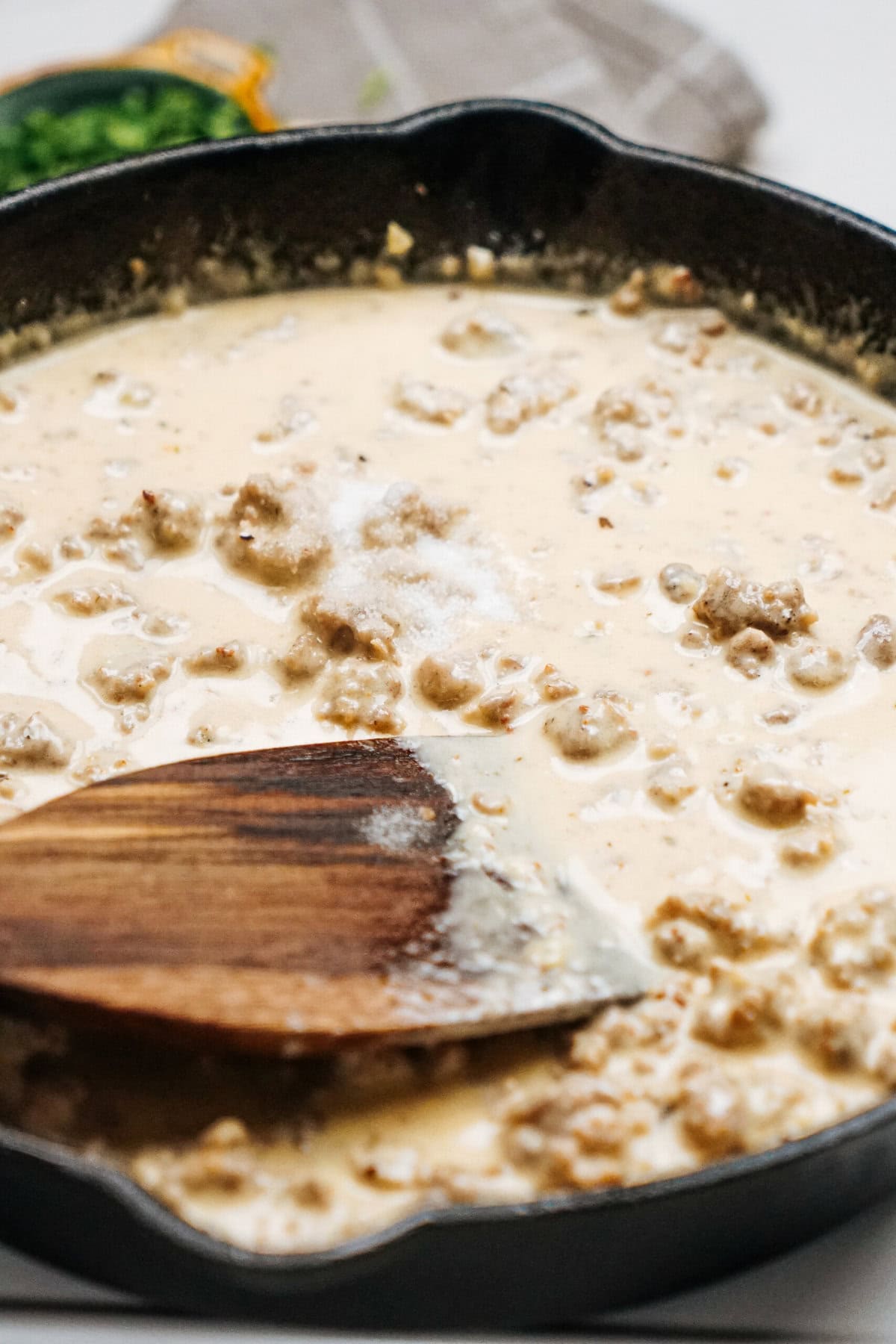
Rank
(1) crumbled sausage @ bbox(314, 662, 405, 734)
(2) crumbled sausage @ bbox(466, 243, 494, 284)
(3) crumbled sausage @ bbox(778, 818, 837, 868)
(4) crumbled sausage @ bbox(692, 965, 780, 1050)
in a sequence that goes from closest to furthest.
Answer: (4) crumbled sausage @ bbox(692, 965, 780, 1050), (3) crumbled sausage @ bbox(778, 818, 837, 868), (1) crumbled sausage @ bbox(314, 662, 405, 734), (2) crumbled sausage @ bbox(466, 243, 494, 284)

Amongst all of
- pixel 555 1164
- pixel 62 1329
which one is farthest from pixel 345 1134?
pixel 62 1329

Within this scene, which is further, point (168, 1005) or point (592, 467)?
point (592, 467)

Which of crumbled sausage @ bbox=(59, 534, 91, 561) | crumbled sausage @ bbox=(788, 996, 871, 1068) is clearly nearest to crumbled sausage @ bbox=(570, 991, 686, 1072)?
crumbled sausage @ bbox=(788, 996, 871, 1068)

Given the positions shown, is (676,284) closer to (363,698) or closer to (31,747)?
(363,698)

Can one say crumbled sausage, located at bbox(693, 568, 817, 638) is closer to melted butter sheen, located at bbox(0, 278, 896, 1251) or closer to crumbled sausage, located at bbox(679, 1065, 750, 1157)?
melted butter sheen, located at bbox(0, 278, 896, 1251)

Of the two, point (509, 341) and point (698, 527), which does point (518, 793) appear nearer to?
point (698, 527)
